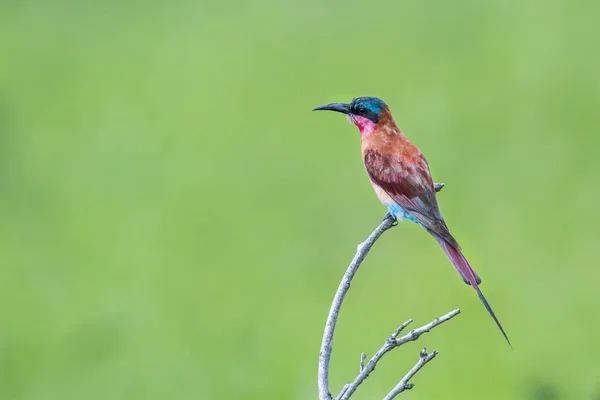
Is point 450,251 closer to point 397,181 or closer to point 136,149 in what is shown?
point 397,181

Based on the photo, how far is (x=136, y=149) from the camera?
4.03m

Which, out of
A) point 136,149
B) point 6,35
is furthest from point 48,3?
point 136,149

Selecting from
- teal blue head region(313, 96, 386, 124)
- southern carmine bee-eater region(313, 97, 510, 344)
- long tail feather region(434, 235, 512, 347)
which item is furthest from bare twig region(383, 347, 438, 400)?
teal blue head region(313, 96, 386, 124)

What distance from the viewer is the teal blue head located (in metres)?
1.56

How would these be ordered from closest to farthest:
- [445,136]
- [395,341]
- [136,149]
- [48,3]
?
[395,341], [445,136], [136,149], [48,3]

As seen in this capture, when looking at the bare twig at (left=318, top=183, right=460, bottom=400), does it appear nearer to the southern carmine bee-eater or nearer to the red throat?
the southern carmine bee-eater

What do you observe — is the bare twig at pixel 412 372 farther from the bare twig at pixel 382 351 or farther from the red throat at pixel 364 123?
the red throat at pixel 364 123

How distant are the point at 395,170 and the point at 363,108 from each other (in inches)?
5.2

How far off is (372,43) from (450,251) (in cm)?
319

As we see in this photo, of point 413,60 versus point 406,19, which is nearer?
point 413,60

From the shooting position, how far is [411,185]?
1.49 meters

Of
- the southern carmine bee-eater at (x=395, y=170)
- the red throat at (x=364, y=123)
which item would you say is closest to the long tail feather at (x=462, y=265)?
the southern carmine bee-eater at (x=395, y=170)

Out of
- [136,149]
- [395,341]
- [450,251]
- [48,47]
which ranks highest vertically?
[48,47]

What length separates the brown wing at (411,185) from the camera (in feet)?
4.69
